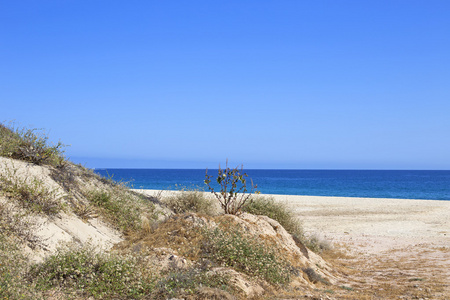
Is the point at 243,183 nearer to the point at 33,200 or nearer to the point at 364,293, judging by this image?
the point at 364,293

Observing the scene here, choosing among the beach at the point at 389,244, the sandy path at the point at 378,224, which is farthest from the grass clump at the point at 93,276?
the sandy path at the point at 378,224

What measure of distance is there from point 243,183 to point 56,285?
22.2 ft

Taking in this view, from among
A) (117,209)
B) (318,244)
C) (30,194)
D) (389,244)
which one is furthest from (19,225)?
(389,244)

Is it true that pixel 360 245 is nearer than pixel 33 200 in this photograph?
No

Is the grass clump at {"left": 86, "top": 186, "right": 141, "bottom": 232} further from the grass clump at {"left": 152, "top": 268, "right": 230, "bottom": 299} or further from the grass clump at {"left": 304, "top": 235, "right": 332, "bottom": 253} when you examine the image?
the grass clump at {"left": 304, "top": 235, "right": 332, "bottom": 253}

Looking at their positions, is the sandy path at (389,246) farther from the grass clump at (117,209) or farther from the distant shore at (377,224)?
the grass clump at (117,209)

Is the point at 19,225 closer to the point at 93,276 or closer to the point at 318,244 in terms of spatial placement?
the point at 93,276

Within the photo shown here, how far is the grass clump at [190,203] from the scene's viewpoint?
1398 cm

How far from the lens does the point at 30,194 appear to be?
9.01m

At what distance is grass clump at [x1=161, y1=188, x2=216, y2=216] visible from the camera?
1398cm

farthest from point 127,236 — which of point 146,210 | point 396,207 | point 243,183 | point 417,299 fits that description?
point 396,207

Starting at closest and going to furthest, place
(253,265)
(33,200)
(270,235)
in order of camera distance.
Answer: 1. (253,265)
2. (33,200)
3. (270,235)

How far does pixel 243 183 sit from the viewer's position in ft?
38.8

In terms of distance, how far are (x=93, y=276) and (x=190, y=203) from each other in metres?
8.23
